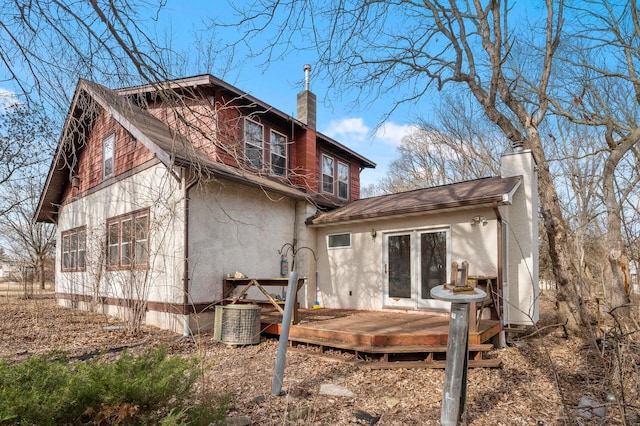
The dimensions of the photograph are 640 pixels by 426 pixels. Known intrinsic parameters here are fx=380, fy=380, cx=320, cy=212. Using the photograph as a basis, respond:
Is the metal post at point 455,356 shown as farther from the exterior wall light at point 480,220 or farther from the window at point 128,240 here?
the window at point 128,240

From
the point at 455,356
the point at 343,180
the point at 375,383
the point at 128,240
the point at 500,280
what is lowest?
the point at 375,383

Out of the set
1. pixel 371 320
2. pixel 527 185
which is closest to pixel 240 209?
pixel 371 320

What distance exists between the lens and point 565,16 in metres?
8.84

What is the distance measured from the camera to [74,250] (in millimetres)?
12125

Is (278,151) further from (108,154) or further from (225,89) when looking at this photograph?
(108,154)

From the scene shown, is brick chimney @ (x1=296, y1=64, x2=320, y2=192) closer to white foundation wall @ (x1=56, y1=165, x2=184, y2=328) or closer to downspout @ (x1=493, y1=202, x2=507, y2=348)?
white foundation wall @ (x1=56, y1=165, x2=184, y2=328)

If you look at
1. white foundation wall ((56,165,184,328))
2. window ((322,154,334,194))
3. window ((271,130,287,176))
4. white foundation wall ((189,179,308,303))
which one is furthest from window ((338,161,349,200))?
white foundation wall ((56,165,184,328))

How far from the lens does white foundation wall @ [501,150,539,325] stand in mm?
7688

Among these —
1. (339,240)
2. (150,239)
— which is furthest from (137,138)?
(339,240)

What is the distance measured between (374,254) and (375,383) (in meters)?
4.59

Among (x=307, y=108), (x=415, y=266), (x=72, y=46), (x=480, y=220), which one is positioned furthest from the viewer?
(x=307, y=108)

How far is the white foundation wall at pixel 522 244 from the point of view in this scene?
25.2 feet

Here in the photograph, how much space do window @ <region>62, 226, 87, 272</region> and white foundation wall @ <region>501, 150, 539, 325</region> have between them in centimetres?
1132

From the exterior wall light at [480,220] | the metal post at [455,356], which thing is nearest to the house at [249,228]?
the exterior wall light at [480,220]
